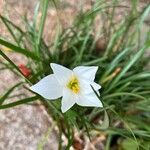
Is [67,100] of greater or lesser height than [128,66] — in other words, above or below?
above

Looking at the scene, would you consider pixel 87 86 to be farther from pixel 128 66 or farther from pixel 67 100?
pixel 128 66

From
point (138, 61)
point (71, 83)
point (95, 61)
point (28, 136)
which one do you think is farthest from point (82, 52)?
point (71, 83)

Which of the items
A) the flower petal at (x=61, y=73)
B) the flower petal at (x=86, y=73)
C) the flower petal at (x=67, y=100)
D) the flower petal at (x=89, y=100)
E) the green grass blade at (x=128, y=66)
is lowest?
the green grass blade at (x=128, y=66)

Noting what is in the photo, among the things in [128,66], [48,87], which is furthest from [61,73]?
[128,66]

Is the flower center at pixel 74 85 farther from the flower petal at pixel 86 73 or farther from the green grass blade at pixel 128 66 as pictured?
the green grass blade at pixel 128 66

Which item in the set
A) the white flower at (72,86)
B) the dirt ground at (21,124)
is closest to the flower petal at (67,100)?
the white flower at (72,86)

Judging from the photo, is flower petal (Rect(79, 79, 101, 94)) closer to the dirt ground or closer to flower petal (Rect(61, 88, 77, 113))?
flower petal (Rect(61, 88, 77, 113))
